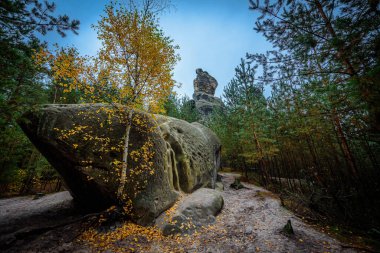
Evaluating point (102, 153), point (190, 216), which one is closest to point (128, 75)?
point (102, 153)

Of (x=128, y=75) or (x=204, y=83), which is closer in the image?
(x=128, y=75)

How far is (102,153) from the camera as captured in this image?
650cm

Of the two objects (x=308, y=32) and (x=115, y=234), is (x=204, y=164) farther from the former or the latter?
(x=308, y=32)

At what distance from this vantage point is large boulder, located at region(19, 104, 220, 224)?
19.5 feet

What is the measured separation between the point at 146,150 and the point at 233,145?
15.7 meters

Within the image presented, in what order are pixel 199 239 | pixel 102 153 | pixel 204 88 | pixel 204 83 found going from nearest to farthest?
pixel 199 239 < pixel 102 153 < pixel 204 88 < pixel 204 83

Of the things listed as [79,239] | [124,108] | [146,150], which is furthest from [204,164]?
[79,239]

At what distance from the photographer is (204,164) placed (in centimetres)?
1209

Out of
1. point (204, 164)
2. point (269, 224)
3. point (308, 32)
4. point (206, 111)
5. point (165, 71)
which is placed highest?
point (206, 111)

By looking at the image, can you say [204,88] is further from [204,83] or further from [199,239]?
[199,239]

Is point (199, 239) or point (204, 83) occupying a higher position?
point (204, 83)

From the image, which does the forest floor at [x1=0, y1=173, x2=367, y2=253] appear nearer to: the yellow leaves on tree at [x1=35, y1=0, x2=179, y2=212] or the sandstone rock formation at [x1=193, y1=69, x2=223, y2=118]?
the yellow leaves on tree at [x1=35, y1=0, x2=179, y2=212]

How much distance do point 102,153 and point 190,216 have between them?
4.78 meters

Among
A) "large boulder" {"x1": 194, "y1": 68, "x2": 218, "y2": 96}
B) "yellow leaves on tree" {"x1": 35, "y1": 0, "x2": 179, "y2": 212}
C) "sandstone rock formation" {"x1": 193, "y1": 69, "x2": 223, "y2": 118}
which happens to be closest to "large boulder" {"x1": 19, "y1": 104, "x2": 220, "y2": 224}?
"yellow leaves on tree" {"x1": 35, "y1": 0, "x2": 179, "y2": 212}
